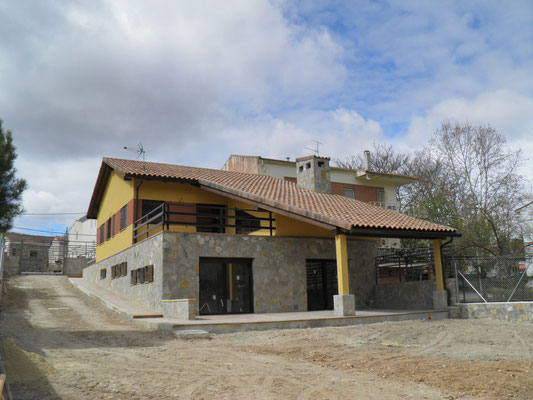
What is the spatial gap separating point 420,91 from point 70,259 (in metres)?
23.6

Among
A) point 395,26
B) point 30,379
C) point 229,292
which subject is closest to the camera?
point 30,379

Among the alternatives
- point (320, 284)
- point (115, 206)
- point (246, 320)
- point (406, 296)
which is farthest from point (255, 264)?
point (115, 206)

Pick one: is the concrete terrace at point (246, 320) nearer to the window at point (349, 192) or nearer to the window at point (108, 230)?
the window at point (108, 230)

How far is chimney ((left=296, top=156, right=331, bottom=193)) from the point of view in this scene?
2092cm

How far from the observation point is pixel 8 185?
11859 mm

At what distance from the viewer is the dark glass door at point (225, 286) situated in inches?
610

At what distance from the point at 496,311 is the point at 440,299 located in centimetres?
179

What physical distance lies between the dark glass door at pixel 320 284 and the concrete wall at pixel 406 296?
2.03 meters

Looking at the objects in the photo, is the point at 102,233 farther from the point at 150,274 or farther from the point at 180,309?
the point at 180,309

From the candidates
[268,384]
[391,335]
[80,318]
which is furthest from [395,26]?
[80,318]

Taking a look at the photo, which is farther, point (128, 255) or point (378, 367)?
point (128, 255)

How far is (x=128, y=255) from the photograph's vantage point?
18406 mm

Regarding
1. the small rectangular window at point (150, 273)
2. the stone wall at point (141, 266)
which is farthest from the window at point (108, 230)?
the small rectangular window at point (150, 273)

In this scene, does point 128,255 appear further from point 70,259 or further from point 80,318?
point 70,259
